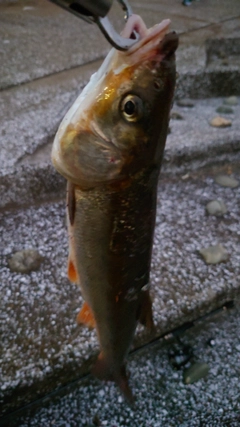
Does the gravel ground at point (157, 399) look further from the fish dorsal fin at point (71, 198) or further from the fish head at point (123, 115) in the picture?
the fish head at point (123, 115)

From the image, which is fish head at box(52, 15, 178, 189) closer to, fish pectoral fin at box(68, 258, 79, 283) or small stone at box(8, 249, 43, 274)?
fish pectoral fin at box(68, 258, 79, 283)

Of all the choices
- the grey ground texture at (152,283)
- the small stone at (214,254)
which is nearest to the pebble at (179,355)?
the grey ground texture at (152,283)

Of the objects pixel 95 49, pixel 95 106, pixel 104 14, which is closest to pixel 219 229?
pixel 95 106

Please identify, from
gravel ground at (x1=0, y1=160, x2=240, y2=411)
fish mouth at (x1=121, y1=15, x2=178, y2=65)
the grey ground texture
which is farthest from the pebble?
fish mouth at (x1=121, y1=15, x2=178, y2=65)

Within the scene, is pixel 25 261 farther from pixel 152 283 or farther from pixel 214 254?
pixel 214 254

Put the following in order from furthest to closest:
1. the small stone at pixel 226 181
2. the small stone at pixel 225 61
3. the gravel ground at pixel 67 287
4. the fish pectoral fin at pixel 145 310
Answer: the small stone at pixel 225 61 → the small stone at pixel 226 181 → the gravel ground at pixel 67 287 → the fish pectoral fin at pixel 145 310

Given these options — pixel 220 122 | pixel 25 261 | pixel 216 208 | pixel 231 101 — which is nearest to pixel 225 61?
pixel 231 101
